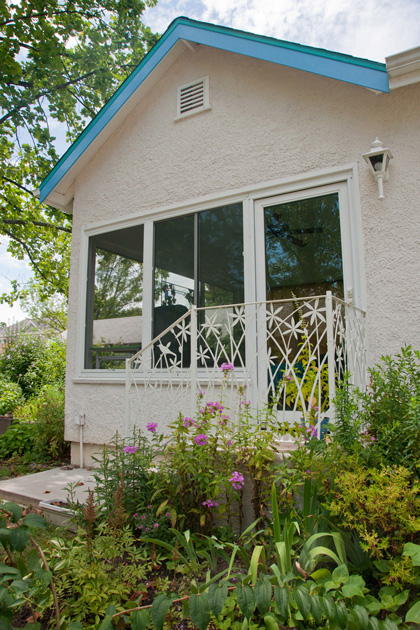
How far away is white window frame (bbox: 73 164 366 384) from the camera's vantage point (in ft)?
A: 12.9

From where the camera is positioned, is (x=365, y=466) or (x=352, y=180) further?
(x=352, y=180)

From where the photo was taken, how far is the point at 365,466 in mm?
2574

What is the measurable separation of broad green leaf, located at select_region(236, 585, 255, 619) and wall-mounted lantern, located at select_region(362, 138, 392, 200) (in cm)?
324

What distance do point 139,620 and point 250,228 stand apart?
3543 millimetres

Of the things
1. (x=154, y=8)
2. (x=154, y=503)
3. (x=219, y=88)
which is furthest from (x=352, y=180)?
(x=154, y=8)

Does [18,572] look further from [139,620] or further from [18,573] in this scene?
[139,620]

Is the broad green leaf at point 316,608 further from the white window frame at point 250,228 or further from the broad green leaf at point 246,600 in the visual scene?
the white window frame at point 250,228

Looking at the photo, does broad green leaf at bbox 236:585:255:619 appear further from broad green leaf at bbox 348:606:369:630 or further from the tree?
the tree

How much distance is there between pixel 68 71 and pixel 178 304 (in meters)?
8.94

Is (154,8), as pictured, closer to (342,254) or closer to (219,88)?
(219,88)

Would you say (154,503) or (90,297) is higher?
(90,297)

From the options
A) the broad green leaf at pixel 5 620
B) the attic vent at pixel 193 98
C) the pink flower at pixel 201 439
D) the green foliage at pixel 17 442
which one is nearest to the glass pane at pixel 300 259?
the pink flower at pixel 201 439

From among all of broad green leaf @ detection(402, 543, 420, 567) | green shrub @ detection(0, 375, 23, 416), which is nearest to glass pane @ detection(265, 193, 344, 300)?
broad green leaf @ detection(402, 543, 420, 567)

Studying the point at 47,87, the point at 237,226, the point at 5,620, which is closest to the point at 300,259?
the point at 237,226
